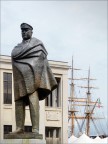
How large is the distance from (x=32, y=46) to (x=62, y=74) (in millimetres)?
38186

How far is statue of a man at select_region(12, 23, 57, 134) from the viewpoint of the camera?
451 inches

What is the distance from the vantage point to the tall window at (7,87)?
152 feet

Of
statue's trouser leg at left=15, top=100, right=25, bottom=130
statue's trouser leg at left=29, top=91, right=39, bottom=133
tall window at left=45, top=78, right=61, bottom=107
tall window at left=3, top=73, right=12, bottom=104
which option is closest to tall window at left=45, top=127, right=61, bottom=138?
tall window at left=45, top=78, right=61, bottom=107

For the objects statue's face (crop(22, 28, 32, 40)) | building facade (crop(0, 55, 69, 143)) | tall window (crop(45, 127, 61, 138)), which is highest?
statue's face (crop(22, 28, 32, 40))

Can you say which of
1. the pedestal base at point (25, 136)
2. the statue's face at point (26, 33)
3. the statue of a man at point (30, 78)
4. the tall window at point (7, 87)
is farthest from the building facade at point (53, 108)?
the pedestal base at point (25, 136)

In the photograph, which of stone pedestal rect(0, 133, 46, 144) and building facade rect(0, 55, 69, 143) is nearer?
stone pedestal rect(0, 133, 46, 144)

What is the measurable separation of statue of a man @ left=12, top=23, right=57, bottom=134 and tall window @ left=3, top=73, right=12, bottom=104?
34.6 metres

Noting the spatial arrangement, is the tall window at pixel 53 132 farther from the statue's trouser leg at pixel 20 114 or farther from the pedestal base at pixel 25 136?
the pedestal base at pixel 25 136

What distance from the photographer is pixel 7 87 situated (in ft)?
153

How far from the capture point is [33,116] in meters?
11.5

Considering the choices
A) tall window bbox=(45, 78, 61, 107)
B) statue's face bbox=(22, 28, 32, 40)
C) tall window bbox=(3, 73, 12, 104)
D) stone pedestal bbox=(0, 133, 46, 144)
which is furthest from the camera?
tall window bbox=(45, 78, 61, 107)

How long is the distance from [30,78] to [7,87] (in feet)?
116

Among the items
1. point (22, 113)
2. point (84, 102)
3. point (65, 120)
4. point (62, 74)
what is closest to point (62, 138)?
point (65, 120)

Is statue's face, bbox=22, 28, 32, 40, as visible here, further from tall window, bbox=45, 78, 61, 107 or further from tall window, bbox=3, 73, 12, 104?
tall window, bbox=45, 78, 61, 107
